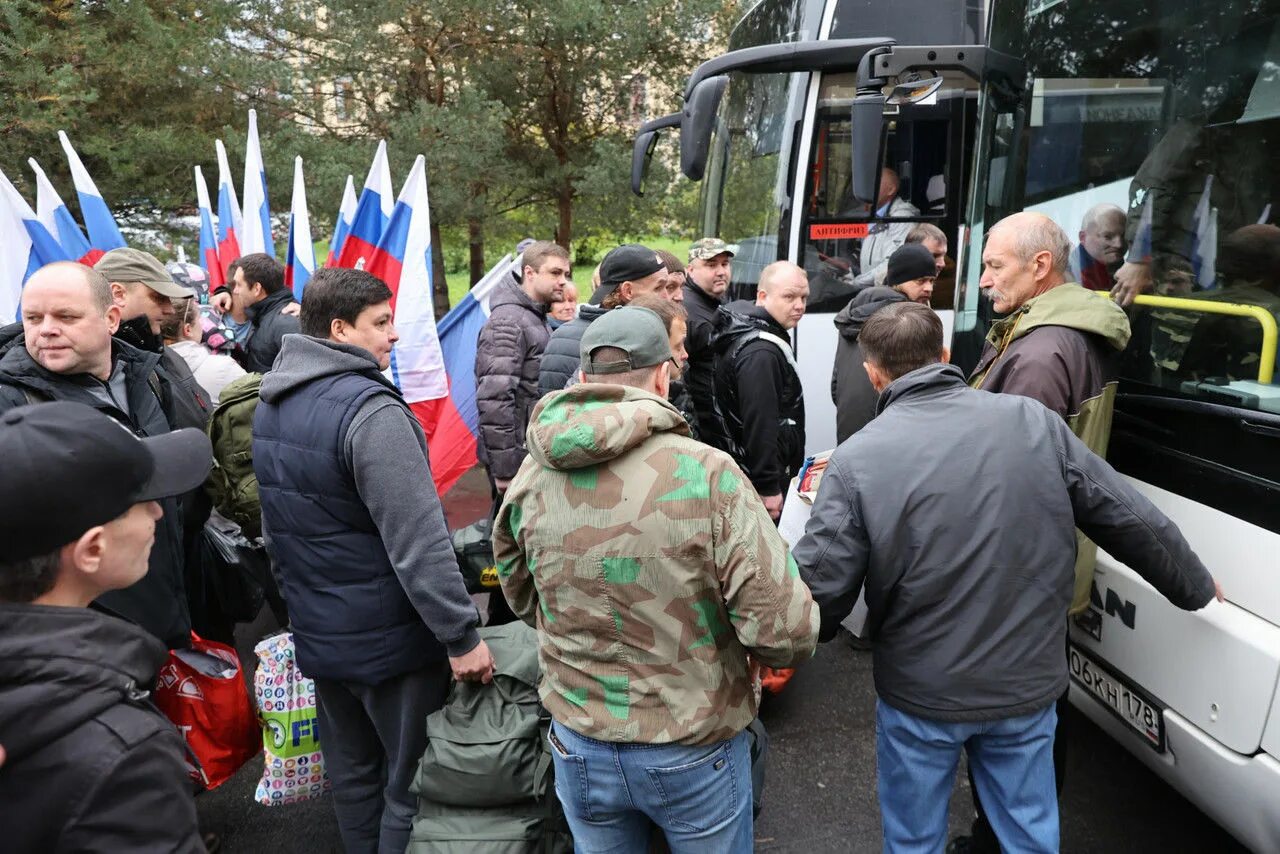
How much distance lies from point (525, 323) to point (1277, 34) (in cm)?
321

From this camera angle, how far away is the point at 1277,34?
94.3 inches

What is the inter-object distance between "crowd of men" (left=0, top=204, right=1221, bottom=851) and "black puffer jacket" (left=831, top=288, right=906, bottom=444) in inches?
48.5

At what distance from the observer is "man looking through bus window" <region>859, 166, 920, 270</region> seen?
5656mm

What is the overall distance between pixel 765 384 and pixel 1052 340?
141 centimetres

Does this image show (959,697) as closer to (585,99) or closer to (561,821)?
(561,821)

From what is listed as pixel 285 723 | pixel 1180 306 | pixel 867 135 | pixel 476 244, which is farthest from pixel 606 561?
pixel 476 244

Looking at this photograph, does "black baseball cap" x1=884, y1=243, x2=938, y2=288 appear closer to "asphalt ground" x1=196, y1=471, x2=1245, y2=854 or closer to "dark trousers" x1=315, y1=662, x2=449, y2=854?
"asphalt ground" x1=196, y1=471, x2=1245, y2=854

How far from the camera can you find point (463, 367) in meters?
6.00

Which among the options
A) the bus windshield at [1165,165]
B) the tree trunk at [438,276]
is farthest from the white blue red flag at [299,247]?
the tree trunk at [438,276]

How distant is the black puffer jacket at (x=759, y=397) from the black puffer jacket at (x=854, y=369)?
39 cm

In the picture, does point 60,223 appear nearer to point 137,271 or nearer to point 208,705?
point 137,271

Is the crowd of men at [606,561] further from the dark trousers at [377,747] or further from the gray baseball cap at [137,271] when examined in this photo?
the gray baseball cap at [137,271]

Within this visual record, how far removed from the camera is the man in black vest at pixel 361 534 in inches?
95.8

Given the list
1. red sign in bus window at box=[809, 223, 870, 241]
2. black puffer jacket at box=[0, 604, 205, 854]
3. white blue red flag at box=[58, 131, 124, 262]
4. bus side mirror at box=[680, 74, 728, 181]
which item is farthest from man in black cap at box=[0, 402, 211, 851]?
white blue red flag at box=[58, 131, 124, 262]
